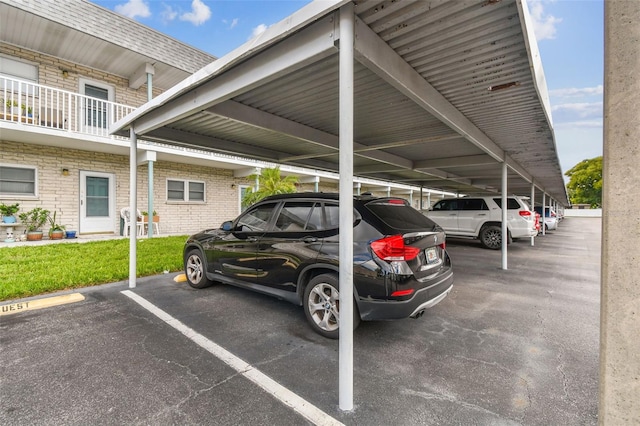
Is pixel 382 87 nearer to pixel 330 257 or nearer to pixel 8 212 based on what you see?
pixel 330 257

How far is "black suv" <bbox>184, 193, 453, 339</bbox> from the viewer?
3061 millimetres

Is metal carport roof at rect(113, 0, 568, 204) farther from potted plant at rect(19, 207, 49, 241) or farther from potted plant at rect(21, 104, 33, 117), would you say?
potted plant at rect(19, 207, 49, 241)

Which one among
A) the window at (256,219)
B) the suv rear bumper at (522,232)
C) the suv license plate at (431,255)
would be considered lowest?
the suv rear bumper at (522,232)

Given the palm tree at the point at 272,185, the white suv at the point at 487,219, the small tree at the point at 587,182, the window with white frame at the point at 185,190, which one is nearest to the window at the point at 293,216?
the palm tree at the point at 272,185

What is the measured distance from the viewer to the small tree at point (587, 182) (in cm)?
5022

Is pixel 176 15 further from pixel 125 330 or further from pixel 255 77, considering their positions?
pixel 125 330

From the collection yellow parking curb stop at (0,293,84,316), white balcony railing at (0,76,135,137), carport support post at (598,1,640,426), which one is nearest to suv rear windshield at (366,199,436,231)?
carport support post at (598,1,640,426)

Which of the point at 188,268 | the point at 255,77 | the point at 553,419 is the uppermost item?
the point at 255,77

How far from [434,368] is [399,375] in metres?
0.38

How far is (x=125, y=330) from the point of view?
3.54 metres

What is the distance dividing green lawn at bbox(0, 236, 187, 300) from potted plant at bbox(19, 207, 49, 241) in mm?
1647

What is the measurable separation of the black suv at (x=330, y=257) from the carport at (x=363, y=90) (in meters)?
0.85

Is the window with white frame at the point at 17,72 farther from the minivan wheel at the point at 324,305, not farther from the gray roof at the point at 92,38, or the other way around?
the minivan wheel at the point at 324,305

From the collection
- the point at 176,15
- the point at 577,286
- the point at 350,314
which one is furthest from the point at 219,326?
the point at 176,15
